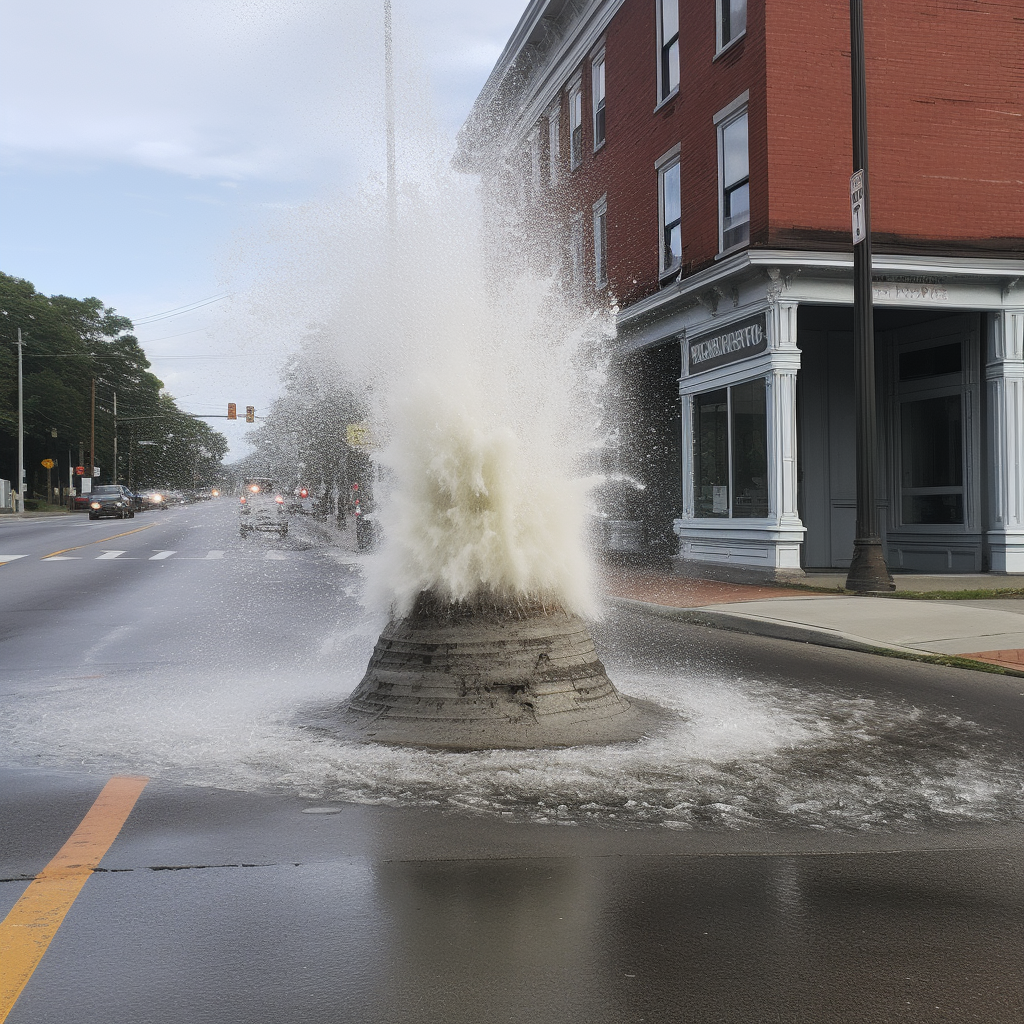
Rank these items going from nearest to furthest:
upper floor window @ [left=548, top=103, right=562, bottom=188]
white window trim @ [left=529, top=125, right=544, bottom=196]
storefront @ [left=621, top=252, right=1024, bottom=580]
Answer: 1. storefront @ [left=621, top=252, right=1024, bottom=580]
2. upper floor window @ [left=548, top=103, right=562, bottom=188]
3. white window trim @ [left=529, top=125, right=544, bottom=196]

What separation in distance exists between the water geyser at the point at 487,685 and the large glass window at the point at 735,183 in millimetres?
12039

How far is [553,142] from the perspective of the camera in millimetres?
26188

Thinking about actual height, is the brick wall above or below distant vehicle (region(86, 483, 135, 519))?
above

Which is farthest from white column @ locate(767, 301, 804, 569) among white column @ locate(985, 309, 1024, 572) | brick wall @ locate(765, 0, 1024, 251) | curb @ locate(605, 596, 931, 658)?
curb @ locate(605, 596, 931, 658)

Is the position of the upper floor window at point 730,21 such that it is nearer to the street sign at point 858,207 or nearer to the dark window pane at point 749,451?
the street sign at point 858,207

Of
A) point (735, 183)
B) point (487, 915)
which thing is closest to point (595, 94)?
point (735, 183)

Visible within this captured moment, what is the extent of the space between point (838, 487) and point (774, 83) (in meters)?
6.71

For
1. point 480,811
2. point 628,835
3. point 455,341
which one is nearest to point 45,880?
point 480,811

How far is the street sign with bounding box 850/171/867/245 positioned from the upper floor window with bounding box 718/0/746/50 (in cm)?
481

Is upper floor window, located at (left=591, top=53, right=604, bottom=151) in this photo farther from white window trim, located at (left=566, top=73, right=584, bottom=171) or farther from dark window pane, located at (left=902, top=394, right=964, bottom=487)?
dark window pane, located at (left=902, top=394, right=964, bottom=487)

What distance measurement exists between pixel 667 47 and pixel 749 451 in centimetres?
840

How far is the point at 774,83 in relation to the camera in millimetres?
15875

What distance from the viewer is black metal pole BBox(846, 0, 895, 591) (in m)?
13.2

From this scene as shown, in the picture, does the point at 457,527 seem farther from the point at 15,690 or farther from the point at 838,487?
the point at 838,487
